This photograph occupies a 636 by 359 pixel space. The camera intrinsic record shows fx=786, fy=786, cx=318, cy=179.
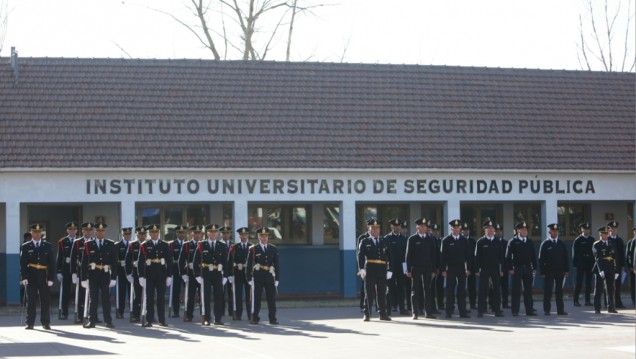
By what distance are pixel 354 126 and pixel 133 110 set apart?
550 cm

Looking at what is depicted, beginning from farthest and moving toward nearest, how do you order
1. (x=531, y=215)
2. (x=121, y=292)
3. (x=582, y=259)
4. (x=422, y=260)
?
(x=531, y=215) → (x=582, y=259) → (x=121, y=292) → (x=422, y=260)

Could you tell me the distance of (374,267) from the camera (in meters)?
15.1

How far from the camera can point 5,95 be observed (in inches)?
739

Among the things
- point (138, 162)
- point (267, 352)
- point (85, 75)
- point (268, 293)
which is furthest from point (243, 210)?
point (267, 352)

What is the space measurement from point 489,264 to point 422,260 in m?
1.45

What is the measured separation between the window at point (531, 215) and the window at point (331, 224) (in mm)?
5193

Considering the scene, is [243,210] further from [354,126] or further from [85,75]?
[85,75]

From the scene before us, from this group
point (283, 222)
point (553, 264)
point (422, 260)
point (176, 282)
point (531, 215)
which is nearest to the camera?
point (422, 260)

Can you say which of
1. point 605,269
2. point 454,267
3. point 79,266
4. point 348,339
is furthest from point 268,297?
point 605,269

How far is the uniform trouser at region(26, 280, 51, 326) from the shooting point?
14.0 meters

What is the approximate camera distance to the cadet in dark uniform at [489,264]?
15750 millimetres

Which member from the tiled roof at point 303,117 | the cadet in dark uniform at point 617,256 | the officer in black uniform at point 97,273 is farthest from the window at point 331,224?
the officer in black uniform at point 97,273

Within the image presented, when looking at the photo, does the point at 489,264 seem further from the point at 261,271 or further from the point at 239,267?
the point at 239,267

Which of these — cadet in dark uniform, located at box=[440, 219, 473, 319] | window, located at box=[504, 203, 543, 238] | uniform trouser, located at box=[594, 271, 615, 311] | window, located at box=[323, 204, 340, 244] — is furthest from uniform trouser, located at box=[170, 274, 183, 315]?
window, located at box=[504, 203, 543, 238]
